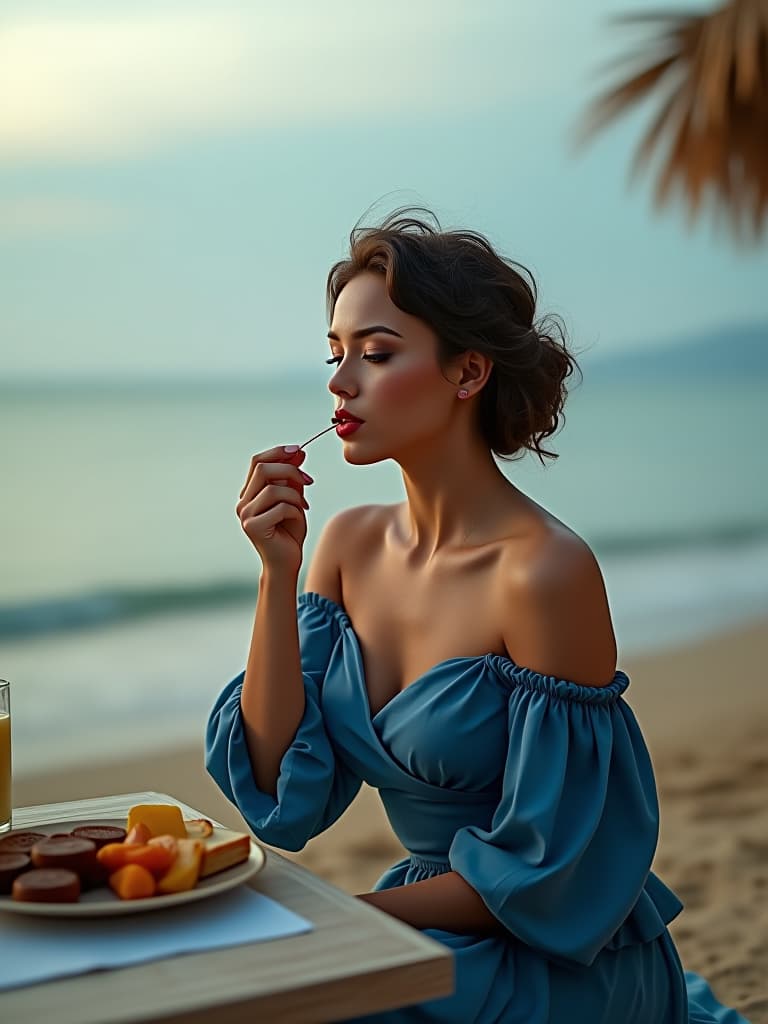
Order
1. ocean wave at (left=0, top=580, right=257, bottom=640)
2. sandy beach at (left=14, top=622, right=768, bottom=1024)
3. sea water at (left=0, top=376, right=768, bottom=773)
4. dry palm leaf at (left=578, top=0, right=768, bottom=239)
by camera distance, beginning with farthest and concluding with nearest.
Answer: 1. ocean wave at (left=0, top=580, right=257, bottom=640)
2. sea water at (left=0, top=376, right=768, bottom=773)
3. dry palm leaf at (left=578, top=0, right=768, bottom=239)
4. sandy beach at (left=14, top=622, right=768, bottom=1024)

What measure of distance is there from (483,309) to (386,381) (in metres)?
0.16

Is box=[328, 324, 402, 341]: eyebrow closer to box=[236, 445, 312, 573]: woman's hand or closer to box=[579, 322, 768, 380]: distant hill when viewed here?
box=[236, 445, 312, 573]: woman's hand

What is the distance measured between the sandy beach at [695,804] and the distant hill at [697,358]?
31.2 feet

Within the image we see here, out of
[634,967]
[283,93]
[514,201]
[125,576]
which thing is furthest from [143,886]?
[514,201]

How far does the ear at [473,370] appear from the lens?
1.78m

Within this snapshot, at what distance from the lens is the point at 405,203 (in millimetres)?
1953

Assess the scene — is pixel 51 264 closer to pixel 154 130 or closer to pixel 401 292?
pixel 154 130

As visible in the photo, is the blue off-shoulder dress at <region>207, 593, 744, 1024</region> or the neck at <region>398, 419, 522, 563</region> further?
the neck at <region>398, 419, 522, 563</region>

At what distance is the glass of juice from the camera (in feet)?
4.89

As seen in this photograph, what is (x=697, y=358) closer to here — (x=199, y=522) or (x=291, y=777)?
(x=199, y=522)

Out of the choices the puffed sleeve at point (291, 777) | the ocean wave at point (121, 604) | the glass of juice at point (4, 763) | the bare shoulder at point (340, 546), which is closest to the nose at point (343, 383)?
the bare shoulder at point (340, 546)

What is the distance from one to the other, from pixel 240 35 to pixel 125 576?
259 inches

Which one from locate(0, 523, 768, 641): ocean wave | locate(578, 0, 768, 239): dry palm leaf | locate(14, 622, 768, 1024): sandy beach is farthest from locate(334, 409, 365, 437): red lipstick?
locate(0, 523, 768, 641): ocean wave

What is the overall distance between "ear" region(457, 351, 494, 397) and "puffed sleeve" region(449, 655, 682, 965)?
346 mm
